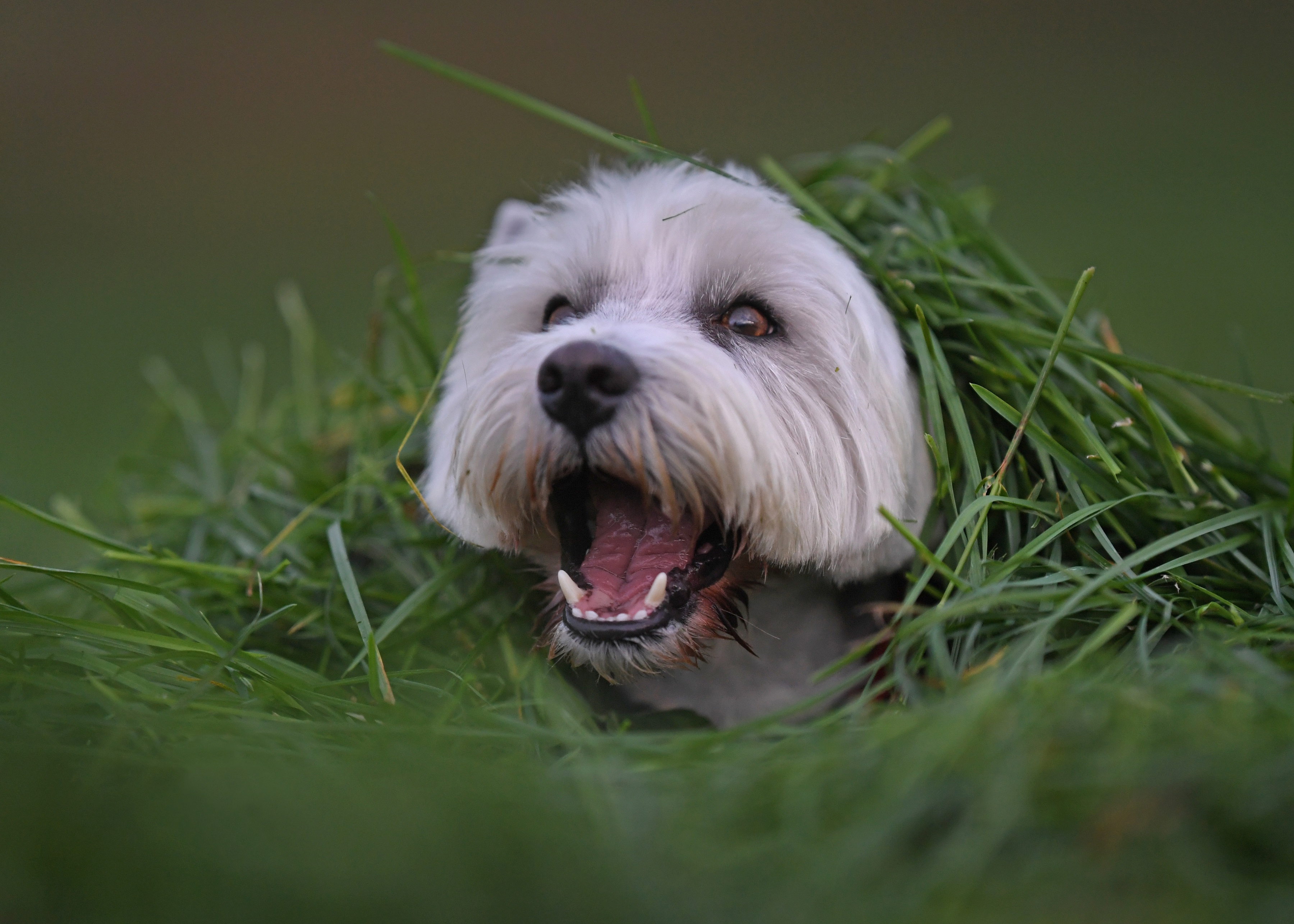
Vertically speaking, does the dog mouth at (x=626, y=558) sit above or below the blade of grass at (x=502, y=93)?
below

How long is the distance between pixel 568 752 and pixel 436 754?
1.26ft

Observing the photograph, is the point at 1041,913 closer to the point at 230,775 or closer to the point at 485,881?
the point at 485,881

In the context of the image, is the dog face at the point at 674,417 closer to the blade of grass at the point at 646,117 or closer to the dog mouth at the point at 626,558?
the dog mouth at the point at 626,558

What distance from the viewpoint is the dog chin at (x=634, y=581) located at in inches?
79.7

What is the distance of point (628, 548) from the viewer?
7.23 ft

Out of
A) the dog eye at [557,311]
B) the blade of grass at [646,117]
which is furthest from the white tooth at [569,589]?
the blade of grass at [646,117]

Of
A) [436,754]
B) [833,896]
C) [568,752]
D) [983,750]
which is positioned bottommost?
[568,752]

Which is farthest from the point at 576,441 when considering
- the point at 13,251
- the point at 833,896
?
the point at 13,251

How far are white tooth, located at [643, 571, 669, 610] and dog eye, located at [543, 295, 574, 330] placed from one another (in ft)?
2.33

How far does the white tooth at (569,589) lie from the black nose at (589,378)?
12.6 inches

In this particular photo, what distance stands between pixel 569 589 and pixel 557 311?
0.74m

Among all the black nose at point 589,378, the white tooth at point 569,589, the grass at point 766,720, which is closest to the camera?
the grass at point 766,720

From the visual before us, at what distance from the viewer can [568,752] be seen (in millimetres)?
1922

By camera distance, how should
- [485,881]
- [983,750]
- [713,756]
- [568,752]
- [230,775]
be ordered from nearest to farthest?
[485,881] → [983,750] → [230,775] → [713,756] → [568,752]
